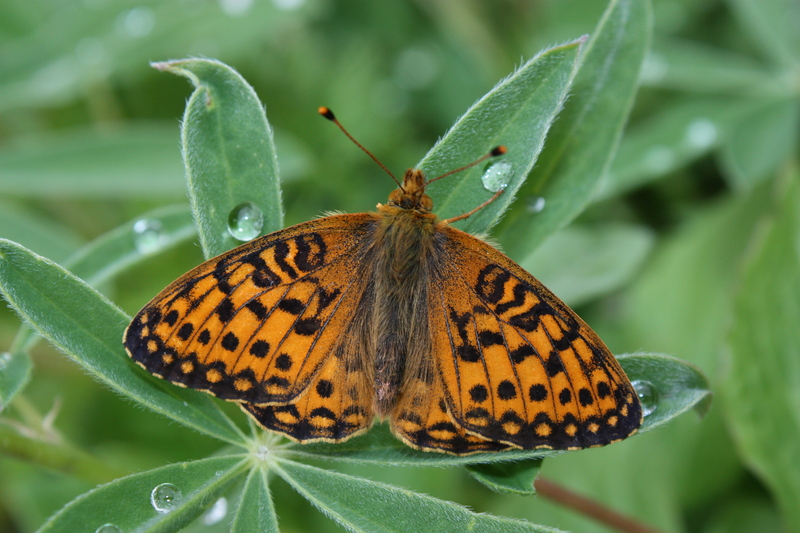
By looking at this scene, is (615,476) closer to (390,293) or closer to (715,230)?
(715,230)

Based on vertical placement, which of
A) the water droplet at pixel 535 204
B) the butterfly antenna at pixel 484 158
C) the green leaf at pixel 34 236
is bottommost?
the water droplet at pixel 535 204

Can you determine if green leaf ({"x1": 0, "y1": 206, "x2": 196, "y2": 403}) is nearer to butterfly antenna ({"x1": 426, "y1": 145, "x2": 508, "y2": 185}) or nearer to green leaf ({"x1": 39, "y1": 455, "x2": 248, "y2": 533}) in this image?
green leaf ({"x1": 39, "y1": 455, "x2": 248, "y2": 533})

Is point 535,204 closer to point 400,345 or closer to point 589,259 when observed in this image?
point 400,345

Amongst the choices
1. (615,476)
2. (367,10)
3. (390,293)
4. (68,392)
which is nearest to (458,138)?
(390,293)

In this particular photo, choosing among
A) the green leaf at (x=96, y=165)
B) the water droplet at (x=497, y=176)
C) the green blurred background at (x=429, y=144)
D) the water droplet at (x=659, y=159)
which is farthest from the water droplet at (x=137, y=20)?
the water droplet at (x=659, y=159)

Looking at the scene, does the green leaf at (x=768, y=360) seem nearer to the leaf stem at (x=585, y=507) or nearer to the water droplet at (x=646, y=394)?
the leaf stem at (x=585, y=507)

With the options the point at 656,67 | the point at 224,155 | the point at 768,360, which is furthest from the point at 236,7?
the point at 768,360
